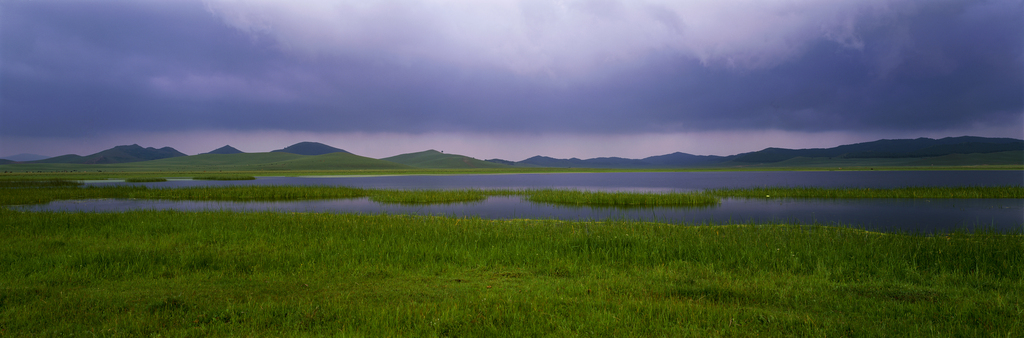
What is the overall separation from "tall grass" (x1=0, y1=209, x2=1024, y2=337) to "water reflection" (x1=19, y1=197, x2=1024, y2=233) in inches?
368

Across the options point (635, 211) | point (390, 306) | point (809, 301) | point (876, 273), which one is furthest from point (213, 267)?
point (635, 211)

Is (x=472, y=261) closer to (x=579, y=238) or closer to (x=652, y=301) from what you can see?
(x=579, y=238)

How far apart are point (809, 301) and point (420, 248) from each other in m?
8.05

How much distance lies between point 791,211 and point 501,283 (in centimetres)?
2542

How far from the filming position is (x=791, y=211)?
26.9 meters

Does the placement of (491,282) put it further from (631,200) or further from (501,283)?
(631,200)

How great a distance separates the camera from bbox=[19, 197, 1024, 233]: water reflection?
21.9 metres

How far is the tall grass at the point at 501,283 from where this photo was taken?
5.62 m

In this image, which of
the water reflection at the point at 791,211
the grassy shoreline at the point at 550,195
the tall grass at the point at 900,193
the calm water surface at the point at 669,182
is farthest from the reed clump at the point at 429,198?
the tall grass at the point at 900,193

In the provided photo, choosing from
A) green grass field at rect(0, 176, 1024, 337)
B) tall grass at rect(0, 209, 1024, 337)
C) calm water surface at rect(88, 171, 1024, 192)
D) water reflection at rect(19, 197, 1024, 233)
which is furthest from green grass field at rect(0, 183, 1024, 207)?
tall grass at rect(0, 209, 1024, 337)

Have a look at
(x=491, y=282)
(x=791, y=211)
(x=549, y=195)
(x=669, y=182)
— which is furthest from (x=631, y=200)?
(x=669, y=182)

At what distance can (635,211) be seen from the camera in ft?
88.5

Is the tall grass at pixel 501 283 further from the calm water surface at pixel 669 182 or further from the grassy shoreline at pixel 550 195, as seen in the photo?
the calm water surface at pixel 669 182

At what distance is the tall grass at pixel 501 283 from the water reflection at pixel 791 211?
9.35 metres
